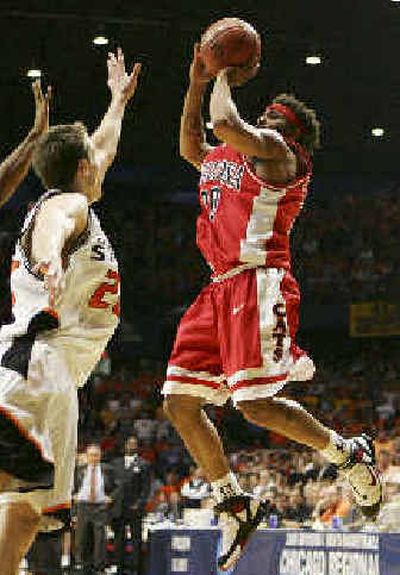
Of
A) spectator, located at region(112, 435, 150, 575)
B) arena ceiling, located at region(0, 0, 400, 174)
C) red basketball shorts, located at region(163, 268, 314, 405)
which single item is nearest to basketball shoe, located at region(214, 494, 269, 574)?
red basketball shorts, located at region(163, 268, 314, 405)

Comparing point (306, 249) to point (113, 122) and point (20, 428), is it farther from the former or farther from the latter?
point (20, 428)

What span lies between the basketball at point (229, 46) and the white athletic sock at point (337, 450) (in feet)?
5.72

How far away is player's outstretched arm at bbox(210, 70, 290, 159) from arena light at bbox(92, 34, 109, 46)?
12.2 metres

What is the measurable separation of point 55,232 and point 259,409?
145 cm

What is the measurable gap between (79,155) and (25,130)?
17476 millimetres

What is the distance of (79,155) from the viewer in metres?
4.88

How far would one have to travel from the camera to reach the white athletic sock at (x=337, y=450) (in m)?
5.60

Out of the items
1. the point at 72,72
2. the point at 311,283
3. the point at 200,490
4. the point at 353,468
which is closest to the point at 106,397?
the point at 311,283

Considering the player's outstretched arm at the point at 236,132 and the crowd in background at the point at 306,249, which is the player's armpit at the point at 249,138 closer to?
the player's outstretched arm at the point at 236,132

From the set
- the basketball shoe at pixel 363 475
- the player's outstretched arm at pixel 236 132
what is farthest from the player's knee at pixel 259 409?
the player's outstretched arm at pixel 236 132

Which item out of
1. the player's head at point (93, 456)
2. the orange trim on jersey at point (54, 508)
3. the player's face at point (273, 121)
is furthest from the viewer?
the player's head at point (93, 456)

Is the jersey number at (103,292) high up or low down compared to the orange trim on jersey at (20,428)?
up

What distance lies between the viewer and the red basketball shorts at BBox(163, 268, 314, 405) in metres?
5.44

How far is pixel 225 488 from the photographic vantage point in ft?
18.2
